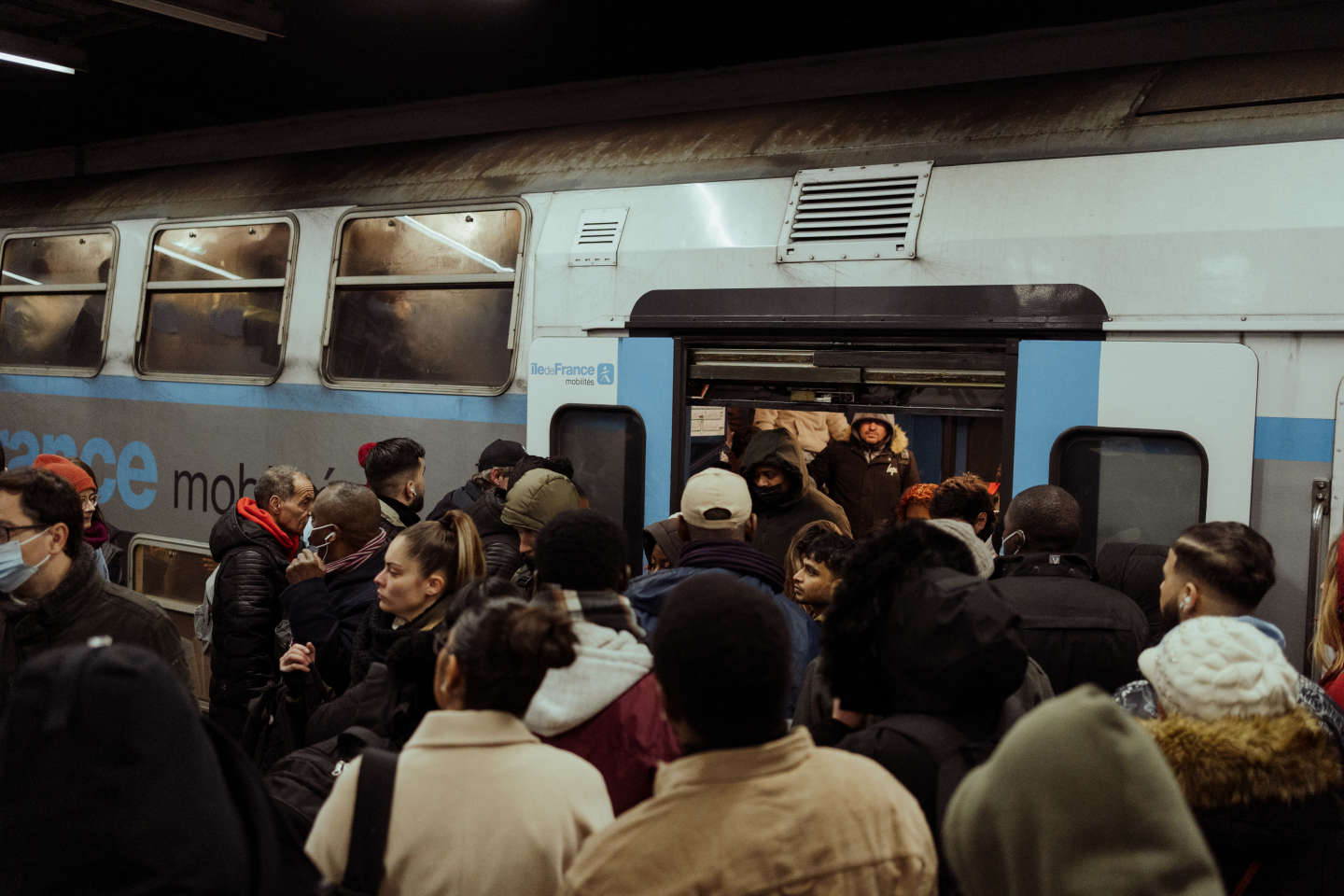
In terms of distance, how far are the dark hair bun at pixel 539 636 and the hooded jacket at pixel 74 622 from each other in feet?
4.55

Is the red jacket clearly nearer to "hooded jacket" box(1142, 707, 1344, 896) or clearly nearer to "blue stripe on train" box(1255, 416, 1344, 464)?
"hooded jacket" box(1142, 707, 1344, 896)

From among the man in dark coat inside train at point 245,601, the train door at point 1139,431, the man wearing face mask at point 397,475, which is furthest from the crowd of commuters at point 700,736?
the man wearing face mask at point 397,475

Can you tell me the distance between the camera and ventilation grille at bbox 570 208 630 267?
4742 mm

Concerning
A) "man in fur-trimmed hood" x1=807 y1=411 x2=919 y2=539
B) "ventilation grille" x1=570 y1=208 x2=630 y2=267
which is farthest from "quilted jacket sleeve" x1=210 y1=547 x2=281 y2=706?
"man in fur-trimmed hood" x1=807 y1=411 x2=919 y2=539

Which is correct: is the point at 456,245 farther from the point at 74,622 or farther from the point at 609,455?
the point at 74,622

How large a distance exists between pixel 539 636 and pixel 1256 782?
1176 mm

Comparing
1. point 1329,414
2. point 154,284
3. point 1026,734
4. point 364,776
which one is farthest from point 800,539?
point 154,284

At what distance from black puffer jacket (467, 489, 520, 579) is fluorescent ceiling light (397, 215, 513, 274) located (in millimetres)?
1236

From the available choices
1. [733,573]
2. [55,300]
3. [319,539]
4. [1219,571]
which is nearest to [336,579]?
[319,539]

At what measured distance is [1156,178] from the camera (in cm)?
372

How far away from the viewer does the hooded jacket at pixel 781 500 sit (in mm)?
4535

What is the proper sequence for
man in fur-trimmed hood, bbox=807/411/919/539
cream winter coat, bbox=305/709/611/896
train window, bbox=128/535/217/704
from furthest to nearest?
man in fur-trimmed hood, bbox=807/411/919/539 < train window, bbox=128/535/217/704 < cream winter coat, bbox=305/709/611/896

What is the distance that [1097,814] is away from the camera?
1211 mm

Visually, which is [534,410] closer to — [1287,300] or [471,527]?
[471,527]
